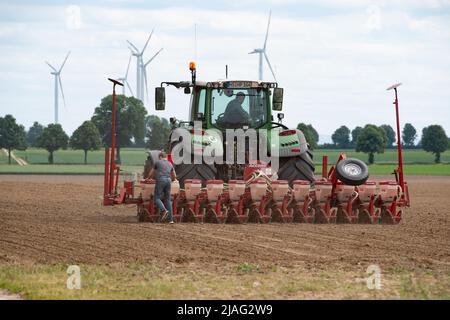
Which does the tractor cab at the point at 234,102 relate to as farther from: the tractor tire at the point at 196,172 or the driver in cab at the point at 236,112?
the tractor tire at the point at 196,172

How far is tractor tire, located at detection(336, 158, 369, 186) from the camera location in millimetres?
19156

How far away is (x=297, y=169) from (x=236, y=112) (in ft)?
5.72

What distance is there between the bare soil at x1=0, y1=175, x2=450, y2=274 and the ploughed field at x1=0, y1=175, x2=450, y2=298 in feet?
0.05

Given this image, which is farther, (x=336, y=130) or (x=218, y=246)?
(x=336, y=130)

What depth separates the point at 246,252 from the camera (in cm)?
1438

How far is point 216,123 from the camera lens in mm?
20188

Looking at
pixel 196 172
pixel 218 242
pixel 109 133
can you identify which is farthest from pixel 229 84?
pixel 109 133

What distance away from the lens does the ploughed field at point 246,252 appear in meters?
11.2

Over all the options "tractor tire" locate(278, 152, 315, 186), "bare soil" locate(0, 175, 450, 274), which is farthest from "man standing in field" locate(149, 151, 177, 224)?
"tractor tire" locate(278, 152, 315, 186)

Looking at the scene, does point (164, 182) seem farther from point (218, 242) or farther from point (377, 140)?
point (377, 140)

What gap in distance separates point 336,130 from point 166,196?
13144 centimetres

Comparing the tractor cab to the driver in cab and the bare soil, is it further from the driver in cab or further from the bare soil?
the bare soil
